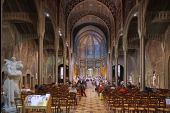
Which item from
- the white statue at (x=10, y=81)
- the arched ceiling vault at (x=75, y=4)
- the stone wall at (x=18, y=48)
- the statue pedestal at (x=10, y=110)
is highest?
the arched ceiling vault at (x=75, y=4)

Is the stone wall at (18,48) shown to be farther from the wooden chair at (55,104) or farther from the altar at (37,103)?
the altar at (37,103)

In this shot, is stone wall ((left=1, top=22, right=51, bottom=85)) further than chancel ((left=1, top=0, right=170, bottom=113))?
Yes

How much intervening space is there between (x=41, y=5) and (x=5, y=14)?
2.80 metres

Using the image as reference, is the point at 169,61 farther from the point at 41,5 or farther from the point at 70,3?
the point at 70,3

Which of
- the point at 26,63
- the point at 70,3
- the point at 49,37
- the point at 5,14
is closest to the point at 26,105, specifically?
the point at 5,14

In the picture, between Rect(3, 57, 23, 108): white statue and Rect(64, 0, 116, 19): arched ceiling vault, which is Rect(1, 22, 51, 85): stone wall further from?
Rect(3, 57, 23, 108): white statue

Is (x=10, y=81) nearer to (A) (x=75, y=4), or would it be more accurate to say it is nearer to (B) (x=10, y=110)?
(B) (x=10, y=110)

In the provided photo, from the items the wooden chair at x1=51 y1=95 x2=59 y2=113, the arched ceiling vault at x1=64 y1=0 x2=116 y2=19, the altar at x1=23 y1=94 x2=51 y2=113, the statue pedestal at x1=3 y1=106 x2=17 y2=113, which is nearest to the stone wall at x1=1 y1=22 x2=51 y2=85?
the wooden chair at x1=51 y1=95 x2=59 y2=113

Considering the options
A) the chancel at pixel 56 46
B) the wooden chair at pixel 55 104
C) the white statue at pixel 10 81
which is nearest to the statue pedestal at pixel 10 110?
the chancel at pixel 56 46

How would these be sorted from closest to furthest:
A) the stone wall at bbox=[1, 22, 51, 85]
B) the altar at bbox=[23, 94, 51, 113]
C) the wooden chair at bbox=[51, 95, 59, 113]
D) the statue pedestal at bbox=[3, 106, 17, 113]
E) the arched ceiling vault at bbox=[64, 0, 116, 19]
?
the altar at bbox=[23, 94, 51, 113], the statue pedestal at bbox=[3, 106, 17, 113], the wooden chair at bbox=[51, 95, 59, 113], the stone wall at bbox=[1, 22, 51, 85], the arched ceiling vault at bbox=[64, 0, 116, 19]

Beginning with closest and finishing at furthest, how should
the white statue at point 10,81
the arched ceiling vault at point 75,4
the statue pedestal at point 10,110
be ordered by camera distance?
the statue pedestal at point 10,110 < the white statue at point 10,81 < the arched ceiling vault at point 75,4

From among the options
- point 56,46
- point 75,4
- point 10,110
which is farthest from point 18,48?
point 75,4

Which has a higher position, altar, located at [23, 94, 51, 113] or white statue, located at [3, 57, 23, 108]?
white statue, located at [3, 57, 23, 108]

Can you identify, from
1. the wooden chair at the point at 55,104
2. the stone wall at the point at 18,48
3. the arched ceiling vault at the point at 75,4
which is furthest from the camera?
the arched ceiling vault at the point at 75,4
